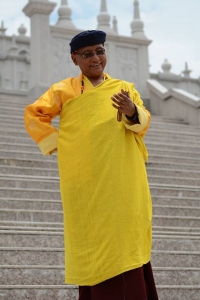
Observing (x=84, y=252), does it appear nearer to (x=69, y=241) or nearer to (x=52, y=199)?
(x=69, y=241)

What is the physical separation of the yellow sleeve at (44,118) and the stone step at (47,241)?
1945 millimetres

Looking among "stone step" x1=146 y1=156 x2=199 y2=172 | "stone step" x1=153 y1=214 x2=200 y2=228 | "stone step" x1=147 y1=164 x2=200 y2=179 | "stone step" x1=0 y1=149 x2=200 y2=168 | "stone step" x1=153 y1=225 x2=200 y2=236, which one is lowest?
"stone step" x1=153 y1=225 x2=200 y2=236

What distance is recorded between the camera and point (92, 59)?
436cm

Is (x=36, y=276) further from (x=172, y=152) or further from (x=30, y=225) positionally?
(x=172, y=152)

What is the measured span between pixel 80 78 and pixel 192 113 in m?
9.59

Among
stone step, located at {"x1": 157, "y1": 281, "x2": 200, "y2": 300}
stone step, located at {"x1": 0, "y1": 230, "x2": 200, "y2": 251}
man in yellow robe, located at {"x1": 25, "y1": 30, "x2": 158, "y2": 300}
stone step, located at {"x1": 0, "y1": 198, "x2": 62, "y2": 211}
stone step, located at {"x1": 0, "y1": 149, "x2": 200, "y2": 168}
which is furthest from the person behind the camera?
stone step, located at {"x1": 0, "y1": 149, "x2": 200, "y2": 168}

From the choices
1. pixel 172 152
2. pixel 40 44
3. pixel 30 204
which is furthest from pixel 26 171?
pixel 40 44

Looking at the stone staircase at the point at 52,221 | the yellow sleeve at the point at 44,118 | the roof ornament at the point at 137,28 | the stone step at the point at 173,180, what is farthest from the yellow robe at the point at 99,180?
the roof ornament at the point at 137,28

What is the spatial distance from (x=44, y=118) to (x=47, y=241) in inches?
84.4

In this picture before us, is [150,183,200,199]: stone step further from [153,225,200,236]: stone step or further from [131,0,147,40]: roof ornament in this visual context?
[131,0,147,40]: roof ornament

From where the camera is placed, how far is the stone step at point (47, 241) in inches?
244

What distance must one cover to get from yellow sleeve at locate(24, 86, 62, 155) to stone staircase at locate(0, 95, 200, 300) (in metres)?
1.44

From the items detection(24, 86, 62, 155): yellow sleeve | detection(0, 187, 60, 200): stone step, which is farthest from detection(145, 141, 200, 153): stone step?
detection(24, 86, 62, 155): yellow sleeve

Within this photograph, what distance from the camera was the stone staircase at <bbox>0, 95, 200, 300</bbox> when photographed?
569 cm
